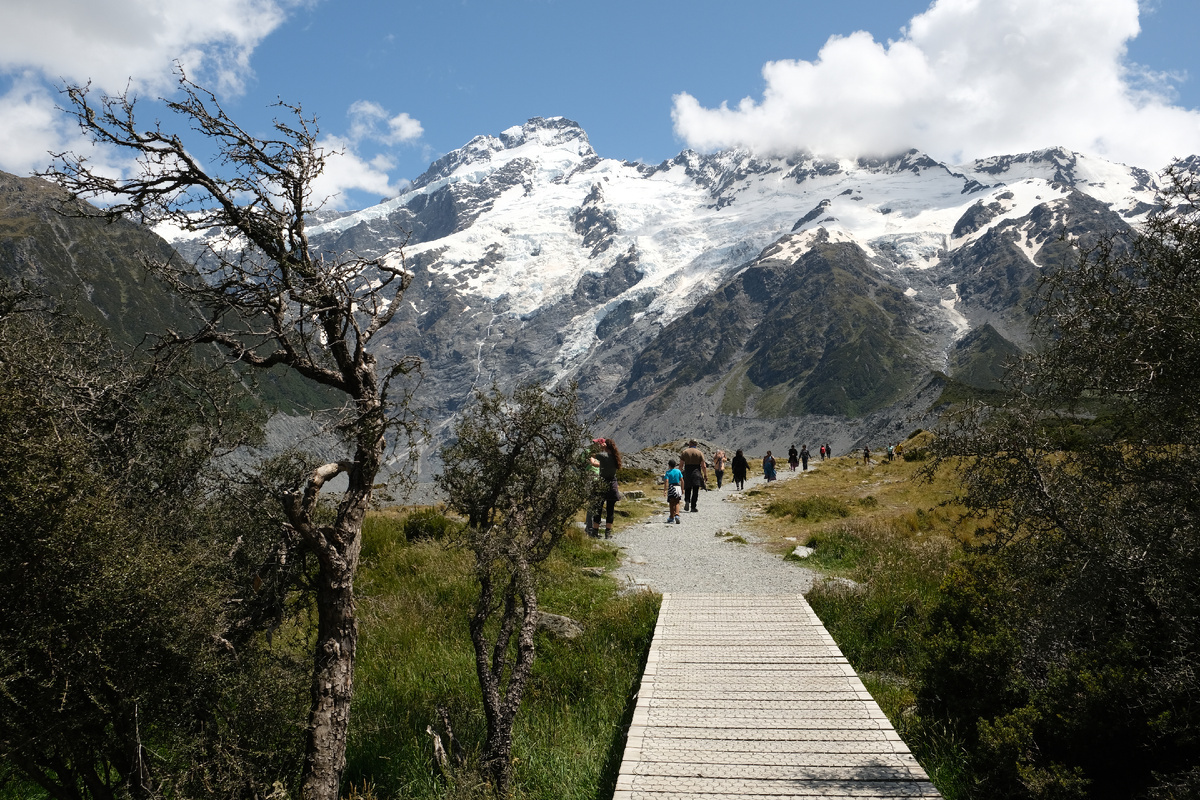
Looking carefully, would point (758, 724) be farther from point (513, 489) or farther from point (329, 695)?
point (329, 695)

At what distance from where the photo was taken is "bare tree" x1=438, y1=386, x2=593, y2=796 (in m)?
8.73

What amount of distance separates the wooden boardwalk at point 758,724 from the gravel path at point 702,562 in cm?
309

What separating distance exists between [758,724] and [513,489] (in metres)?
4.03

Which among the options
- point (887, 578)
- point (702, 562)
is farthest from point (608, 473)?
point (887, 578)

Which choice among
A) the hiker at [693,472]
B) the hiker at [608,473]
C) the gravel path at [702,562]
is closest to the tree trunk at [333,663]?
the gravel path at [702,562]

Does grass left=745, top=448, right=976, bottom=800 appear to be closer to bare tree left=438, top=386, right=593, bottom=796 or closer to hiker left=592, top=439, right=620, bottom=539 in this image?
bare tree left=438, top=386, right=593, bottom=796

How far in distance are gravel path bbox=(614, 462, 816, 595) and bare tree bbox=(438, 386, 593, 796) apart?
6401 millimetres

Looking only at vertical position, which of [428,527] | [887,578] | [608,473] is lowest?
[887,578]

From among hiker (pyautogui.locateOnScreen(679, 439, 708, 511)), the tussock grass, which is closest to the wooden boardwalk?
the tussock grass

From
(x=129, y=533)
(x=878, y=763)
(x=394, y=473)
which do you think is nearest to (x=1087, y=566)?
(x=878, y=763)

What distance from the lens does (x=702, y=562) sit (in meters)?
17.9

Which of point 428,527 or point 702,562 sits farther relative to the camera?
point 428,527

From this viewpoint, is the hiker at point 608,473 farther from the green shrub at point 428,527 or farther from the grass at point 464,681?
the green shrub at point 428,527

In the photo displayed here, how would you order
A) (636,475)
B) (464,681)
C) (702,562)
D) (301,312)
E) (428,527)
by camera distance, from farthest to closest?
(636,475) < (428,527) < (702,562) < (464,681) < (301,312)
